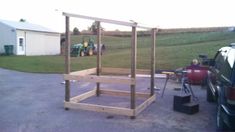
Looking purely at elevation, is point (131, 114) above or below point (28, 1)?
below

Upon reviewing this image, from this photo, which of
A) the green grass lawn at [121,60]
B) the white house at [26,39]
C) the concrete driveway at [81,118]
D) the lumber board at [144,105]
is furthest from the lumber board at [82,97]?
the white house at [26,39]

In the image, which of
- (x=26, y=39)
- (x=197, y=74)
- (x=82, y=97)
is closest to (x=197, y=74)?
(x=197, y=74)

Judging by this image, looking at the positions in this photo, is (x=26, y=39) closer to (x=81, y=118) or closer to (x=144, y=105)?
(x=144, y=105)

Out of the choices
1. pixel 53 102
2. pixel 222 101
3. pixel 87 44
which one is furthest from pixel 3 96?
pixel 87 44

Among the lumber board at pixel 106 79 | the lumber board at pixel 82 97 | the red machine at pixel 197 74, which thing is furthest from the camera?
the red machine at pixel 197 74

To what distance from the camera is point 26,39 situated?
25.6m

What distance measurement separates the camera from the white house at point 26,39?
24.4 metres

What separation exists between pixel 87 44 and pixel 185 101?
63.0 ft

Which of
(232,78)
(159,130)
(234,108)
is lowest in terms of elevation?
(159,130)

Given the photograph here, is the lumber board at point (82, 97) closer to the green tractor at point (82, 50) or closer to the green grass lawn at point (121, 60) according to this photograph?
the green grass lawn at point (121, 60)

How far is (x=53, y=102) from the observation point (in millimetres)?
7082

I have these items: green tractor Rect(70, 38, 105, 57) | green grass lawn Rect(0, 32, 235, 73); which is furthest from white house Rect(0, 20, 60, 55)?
green tractor Rect(70, 38, 105, 57)

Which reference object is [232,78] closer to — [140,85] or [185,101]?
[185,101]

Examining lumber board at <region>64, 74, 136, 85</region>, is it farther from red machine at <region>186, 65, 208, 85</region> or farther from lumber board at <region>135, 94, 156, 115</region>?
red machine at <region>186, 65, 208, 85</region>
